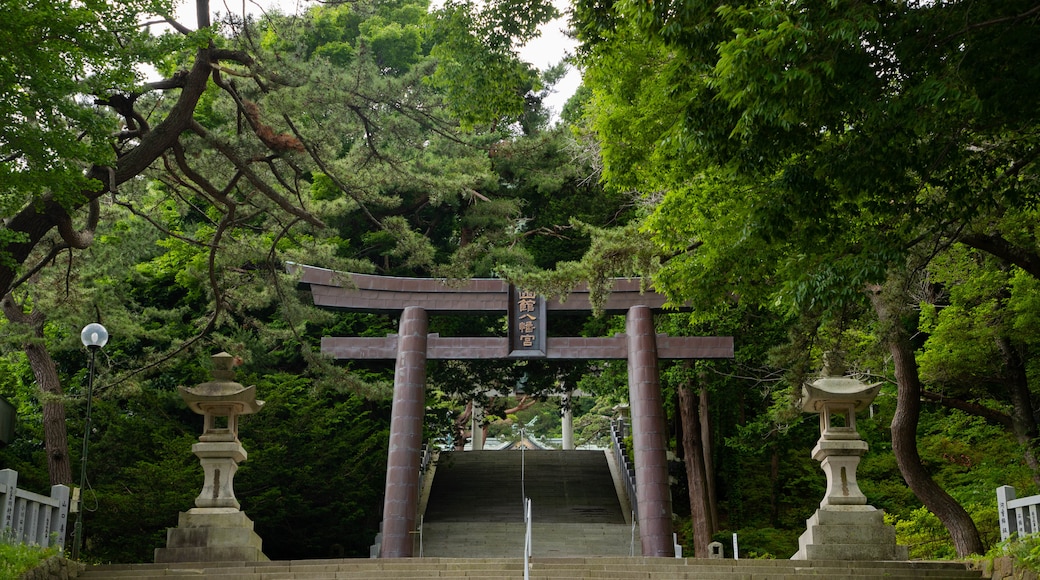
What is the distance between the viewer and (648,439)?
16469 mm

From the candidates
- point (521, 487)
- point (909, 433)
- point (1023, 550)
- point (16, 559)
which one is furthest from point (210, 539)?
point (521, 487)

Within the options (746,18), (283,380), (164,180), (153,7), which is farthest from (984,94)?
(283,380)

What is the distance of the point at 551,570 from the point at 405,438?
21.1 ft

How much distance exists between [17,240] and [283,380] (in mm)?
10390

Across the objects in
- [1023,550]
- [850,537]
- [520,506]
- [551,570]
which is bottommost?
[551,570]

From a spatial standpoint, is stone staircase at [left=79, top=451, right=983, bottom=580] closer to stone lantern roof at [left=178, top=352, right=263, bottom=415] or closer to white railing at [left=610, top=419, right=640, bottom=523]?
white railing at [left=610, top=419, right=640, bottom=523]

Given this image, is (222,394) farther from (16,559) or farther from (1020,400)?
(1020,400)

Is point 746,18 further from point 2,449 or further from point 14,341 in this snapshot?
point 2,449

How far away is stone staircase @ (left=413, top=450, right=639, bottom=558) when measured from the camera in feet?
64.1

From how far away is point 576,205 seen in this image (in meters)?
23.9

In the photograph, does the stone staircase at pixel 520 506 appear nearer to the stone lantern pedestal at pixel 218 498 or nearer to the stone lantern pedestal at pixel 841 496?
the stone lantern pedestal at pixel 218 498

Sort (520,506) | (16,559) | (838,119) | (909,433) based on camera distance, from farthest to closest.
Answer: (520,506) → (909,433) → (16,559) → (838,119)

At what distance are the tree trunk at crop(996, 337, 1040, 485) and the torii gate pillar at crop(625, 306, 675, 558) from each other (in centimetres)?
522

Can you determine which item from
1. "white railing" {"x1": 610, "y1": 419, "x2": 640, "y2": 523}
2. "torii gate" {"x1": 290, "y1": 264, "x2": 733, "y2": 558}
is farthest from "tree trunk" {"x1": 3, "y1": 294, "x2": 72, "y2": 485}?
"white railing" {"x1": 610, "y1": 419, "x2": 640, "y2": 523}
